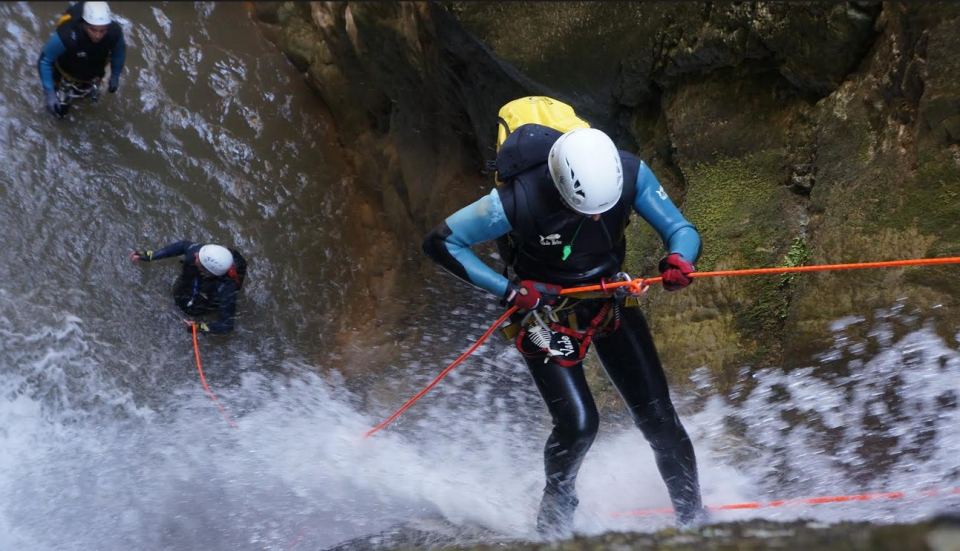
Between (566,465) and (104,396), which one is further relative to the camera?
(104,396)

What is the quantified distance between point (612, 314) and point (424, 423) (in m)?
2.92

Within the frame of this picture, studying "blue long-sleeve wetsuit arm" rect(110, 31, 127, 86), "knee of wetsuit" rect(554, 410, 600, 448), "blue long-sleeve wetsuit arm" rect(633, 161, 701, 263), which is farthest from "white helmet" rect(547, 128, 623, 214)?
"blue long-sleeve wetsuit arm" rect(110, 31, 127, 86)

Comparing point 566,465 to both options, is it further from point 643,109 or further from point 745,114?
point 643,109

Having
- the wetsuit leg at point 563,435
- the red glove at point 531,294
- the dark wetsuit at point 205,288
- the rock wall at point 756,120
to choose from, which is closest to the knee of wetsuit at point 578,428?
the wetsuit leg at point 563,435

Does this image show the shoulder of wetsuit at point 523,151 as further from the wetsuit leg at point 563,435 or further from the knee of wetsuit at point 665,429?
the knee of wetsuit at point 665,429

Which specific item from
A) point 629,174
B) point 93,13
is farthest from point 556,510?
point 93,13

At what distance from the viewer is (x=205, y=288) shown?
25.1 feet

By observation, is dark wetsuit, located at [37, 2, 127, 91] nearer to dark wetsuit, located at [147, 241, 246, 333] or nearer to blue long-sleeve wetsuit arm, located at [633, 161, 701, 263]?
dark wetsuit, located at [147, 241, 246, 333]

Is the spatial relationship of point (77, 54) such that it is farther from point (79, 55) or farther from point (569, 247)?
point (569, 247)

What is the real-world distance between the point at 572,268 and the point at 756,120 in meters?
2.52

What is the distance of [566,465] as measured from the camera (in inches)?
174

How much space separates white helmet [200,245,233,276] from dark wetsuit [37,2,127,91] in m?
2.37

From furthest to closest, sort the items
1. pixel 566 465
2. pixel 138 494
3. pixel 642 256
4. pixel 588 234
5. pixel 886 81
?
pixel 642 256 < pixel 138 494 < pixel 886 81 < pixel 566 465 < pixel 588 234

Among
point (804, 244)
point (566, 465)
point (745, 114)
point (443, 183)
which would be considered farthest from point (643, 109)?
point (566, 465)
